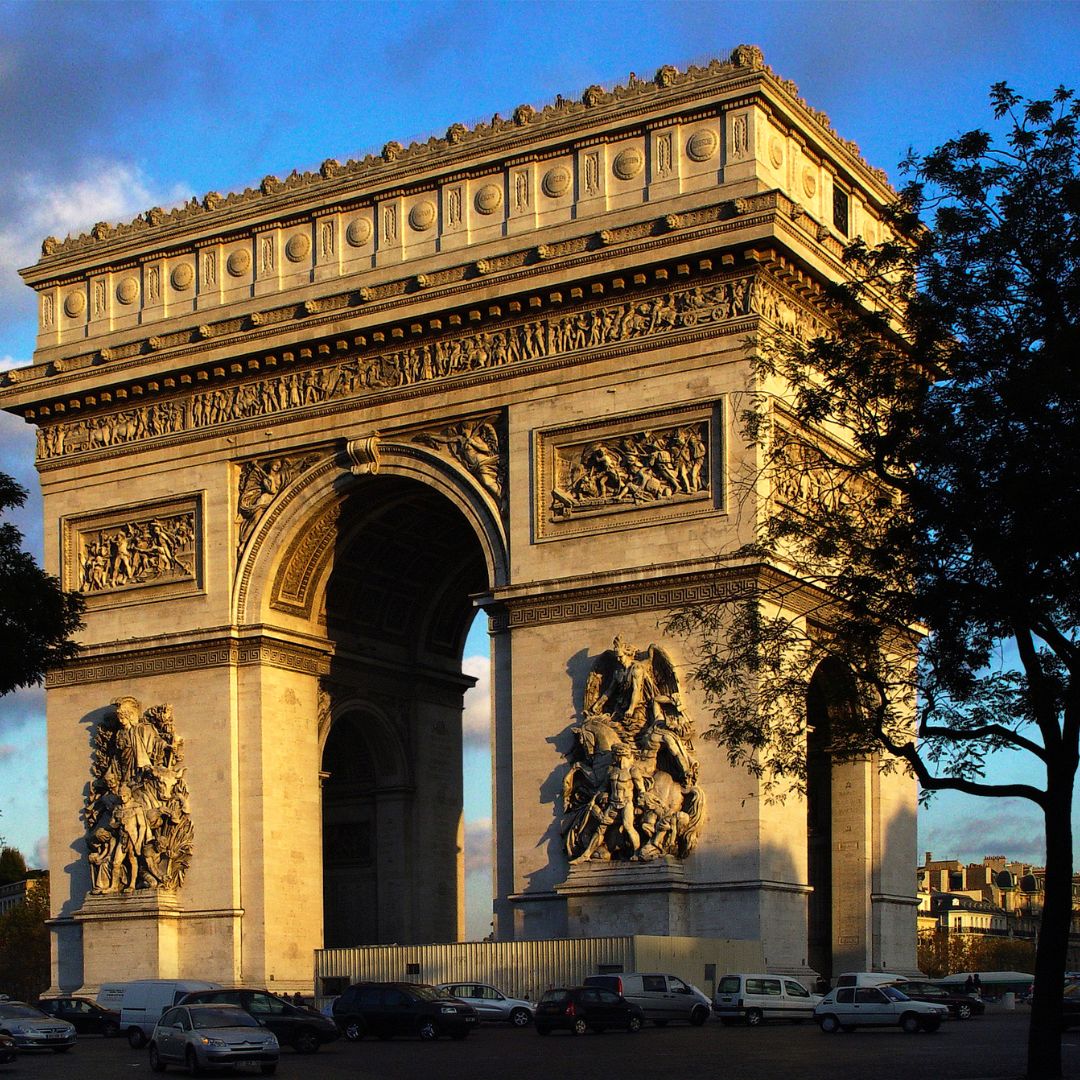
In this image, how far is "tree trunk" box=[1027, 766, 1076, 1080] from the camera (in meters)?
21.4

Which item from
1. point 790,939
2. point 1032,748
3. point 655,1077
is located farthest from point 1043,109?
point 790,939

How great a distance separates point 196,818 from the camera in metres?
42.3

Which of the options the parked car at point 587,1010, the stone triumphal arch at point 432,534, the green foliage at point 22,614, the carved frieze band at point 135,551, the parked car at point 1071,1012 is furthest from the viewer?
the carved frieze band at point 135,551

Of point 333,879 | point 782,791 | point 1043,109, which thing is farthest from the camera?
point 333,879

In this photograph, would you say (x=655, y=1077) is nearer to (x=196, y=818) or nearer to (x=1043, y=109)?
(x=1043, y=109)

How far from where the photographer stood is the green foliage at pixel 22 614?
31359 millimetres

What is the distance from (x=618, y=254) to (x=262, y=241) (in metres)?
10.0

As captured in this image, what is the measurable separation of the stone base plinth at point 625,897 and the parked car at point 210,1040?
30.2 feet

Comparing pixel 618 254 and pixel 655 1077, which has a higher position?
pixel 618 254

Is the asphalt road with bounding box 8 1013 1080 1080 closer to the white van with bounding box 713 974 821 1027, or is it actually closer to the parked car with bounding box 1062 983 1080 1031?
the white van with bounding box 713 974 821 1027

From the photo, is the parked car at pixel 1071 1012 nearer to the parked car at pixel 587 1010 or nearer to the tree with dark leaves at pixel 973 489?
the parked car at pixel 587 1010

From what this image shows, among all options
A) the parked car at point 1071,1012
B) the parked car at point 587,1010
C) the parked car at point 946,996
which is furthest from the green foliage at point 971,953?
the parked car at point 587,1010

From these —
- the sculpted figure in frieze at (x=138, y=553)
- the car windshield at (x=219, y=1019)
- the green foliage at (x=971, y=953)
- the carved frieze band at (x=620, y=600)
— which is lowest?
the green foliage at (x=971, y=953)

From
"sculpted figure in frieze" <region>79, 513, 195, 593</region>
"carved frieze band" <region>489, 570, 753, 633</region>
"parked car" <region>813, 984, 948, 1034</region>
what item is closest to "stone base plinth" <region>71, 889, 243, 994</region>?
"sculpted figure in frieze" <region>79, 513, 195, 593</region>
